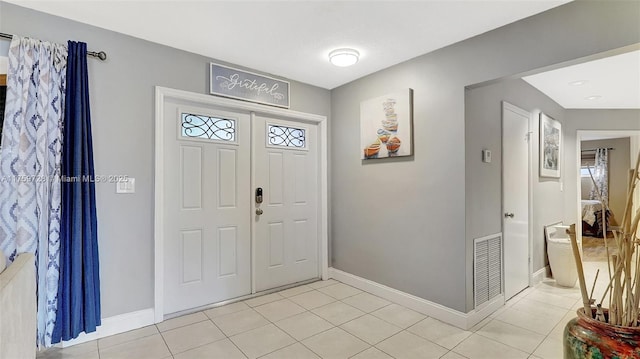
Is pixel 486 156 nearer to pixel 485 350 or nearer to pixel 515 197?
pixel 515 197

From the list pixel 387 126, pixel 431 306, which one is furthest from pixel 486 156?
pixel 431 306

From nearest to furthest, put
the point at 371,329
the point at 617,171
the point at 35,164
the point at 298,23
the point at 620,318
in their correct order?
the point at 620,318 → the point at 35,164 → the point at 298,23 → the point at 371,329 → the point at 617,171

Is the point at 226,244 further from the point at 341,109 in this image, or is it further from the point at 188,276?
the point at 341,109

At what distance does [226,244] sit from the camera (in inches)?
120

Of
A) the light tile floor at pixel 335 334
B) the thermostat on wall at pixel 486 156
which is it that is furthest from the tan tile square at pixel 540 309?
the thermostat on wall at pixel 486 156

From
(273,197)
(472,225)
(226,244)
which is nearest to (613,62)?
(472,225)

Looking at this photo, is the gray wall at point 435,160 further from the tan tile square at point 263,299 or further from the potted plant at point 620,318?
the potted plant at point 620,318

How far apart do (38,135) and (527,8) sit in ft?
11.2

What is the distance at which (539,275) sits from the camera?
3650 millimetres

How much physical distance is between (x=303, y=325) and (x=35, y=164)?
2291 millimetres

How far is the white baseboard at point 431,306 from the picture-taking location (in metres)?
2.52

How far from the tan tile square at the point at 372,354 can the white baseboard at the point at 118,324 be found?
1.74 meters

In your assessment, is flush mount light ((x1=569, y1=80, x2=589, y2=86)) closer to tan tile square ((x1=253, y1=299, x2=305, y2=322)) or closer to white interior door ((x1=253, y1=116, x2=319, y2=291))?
white interior door ((x1=253, y1=116, x2=319, y2=291))

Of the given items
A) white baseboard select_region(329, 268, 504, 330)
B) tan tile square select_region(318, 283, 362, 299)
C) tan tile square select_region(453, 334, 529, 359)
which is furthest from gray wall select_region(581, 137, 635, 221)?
tan tile square select_region(318, 283, 362, 299)
